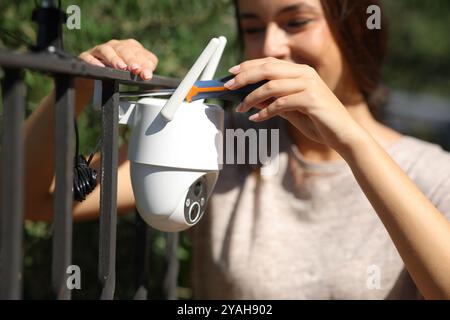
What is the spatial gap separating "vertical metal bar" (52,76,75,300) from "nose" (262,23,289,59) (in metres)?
0.53

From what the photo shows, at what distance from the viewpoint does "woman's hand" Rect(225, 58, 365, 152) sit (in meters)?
0.73

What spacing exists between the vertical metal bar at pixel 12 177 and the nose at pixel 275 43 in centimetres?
59

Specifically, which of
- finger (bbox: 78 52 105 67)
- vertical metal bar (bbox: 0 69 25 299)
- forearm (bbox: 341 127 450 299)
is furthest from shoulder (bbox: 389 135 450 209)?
vertical metal bar (bbox: 0 69 25 299)

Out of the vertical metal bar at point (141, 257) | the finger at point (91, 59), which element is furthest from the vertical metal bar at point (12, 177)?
the vertical metal bar at point (141, 257)

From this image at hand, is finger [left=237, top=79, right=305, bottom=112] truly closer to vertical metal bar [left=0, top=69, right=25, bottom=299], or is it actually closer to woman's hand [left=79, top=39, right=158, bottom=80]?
woman's hand [left=79, top=39, right=158, bottom=80]

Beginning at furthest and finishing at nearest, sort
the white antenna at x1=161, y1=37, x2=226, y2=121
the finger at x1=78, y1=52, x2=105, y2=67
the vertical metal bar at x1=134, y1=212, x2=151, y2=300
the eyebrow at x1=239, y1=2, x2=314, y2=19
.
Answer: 1. the eyebrow at x1=239, y1=2, x2=314, y2=19
2. the vertical metal bar at x1=134, y1=212, x2=151, y2=300
3. the finger at x1=78, y1=52, x2=105, y2=67
4. the white antenna at x1=161, y1=37, x2=226, y2=121

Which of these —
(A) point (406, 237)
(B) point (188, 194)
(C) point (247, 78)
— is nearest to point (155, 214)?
(B) point (188, 194)

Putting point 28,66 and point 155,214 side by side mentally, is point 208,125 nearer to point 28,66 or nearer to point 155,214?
point 155,214

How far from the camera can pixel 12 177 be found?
52 centimetres

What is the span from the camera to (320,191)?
1216 mm

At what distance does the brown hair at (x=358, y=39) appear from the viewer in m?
1.12

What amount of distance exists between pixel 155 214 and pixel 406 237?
308 mm

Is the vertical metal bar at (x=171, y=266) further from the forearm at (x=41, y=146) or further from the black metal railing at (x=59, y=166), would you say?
the black metal railing at (x=59, y=166)

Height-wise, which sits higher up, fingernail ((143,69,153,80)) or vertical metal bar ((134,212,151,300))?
fingernail ((143,69,153,80))
